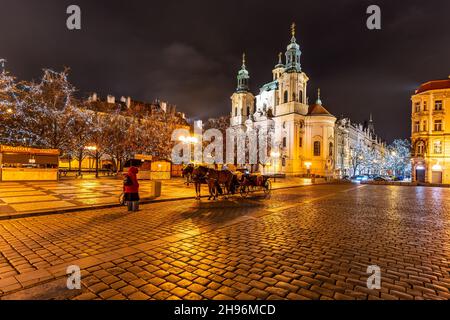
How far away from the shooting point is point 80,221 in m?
7.65

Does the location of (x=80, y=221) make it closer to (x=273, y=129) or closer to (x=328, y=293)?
(x=328, y=293)

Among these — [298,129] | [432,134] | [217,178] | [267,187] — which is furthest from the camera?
[298,129]

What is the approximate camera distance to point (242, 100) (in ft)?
242

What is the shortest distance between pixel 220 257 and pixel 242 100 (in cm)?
7178

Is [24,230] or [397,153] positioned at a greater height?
[397,153]

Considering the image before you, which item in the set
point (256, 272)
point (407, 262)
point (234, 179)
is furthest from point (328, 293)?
point (234, 179)

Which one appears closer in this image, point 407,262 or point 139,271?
point 139,271

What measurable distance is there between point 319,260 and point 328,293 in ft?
4.36

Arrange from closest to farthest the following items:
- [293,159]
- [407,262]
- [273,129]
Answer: [407,262] < [293,159] < [273,129]

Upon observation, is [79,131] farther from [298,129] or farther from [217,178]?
[298,129]

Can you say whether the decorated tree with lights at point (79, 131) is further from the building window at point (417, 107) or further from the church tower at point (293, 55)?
the building window at point (417, 107)

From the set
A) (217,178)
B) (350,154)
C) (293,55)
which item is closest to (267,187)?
(217,178)

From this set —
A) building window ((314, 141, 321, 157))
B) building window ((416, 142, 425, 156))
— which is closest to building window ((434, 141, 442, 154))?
building window ((416, 142, 425, 156))

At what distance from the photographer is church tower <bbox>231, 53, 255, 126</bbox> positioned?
73688 millimetres
